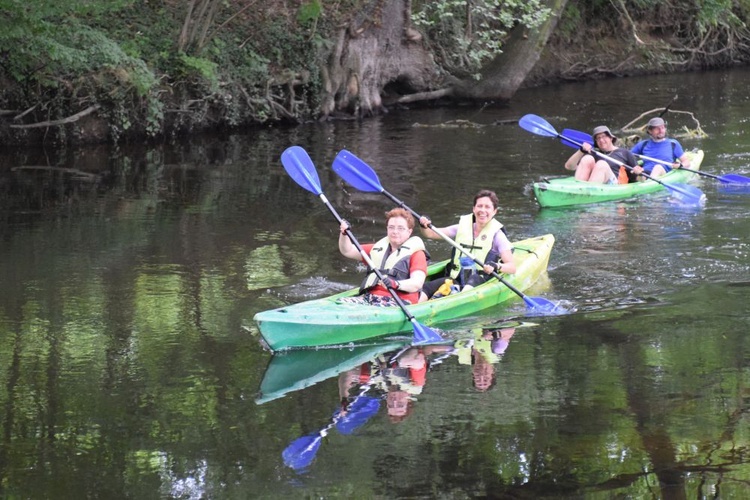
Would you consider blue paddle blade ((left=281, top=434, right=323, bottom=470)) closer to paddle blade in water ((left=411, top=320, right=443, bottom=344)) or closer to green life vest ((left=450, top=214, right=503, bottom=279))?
paddle blade in water ((left=411, top=320, right=443, bottom=344))

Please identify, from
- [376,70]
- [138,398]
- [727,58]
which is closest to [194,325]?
[138,398]

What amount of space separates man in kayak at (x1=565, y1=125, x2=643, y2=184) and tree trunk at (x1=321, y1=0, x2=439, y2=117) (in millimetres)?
A: 6757

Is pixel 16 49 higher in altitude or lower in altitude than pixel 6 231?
higher

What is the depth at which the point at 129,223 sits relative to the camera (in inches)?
448

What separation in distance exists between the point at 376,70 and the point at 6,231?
9.62m

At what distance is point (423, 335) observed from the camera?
725 centimetres

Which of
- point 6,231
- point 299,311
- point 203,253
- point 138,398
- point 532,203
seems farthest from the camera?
point 532,203

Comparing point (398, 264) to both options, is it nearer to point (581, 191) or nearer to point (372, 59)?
point (581, 191)

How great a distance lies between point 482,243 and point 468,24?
12.2 m

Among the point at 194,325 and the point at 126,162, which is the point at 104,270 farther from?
the point at 126,162

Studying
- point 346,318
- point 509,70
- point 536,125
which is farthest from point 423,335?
point 509,70

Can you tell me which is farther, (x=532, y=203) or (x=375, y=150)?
(x=375, y=150)

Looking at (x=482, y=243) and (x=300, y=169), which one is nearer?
(x=482, y=243)

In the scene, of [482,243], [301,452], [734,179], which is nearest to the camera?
[301,452]
